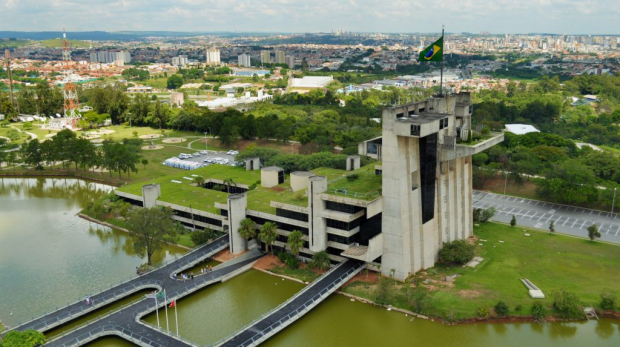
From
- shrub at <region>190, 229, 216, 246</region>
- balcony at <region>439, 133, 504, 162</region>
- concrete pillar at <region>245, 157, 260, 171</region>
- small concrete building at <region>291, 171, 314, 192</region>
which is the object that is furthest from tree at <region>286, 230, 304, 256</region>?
concrete pillar at <region>245, 157, 260, 171</region>

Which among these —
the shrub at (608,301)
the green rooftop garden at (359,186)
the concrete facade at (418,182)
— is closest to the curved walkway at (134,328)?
the green rooftop garden at (359,186)

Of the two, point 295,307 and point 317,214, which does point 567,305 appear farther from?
point 317,214

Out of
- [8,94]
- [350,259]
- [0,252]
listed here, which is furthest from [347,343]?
[8,94]

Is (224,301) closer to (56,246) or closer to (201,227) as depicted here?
(201,227)

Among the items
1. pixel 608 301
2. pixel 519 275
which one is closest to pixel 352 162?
pixel 519 275

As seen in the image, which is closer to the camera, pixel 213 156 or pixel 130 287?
pixel 130 287

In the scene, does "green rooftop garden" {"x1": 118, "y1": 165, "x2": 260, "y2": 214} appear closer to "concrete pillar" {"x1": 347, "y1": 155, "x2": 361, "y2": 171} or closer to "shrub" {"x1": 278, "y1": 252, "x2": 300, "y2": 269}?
"shrub" {"x1": 278, "y1": 252, "x2": 300, "y2": 269}

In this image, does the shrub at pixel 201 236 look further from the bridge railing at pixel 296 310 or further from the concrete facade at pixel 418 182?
the concrete facade at pixel 418 182
